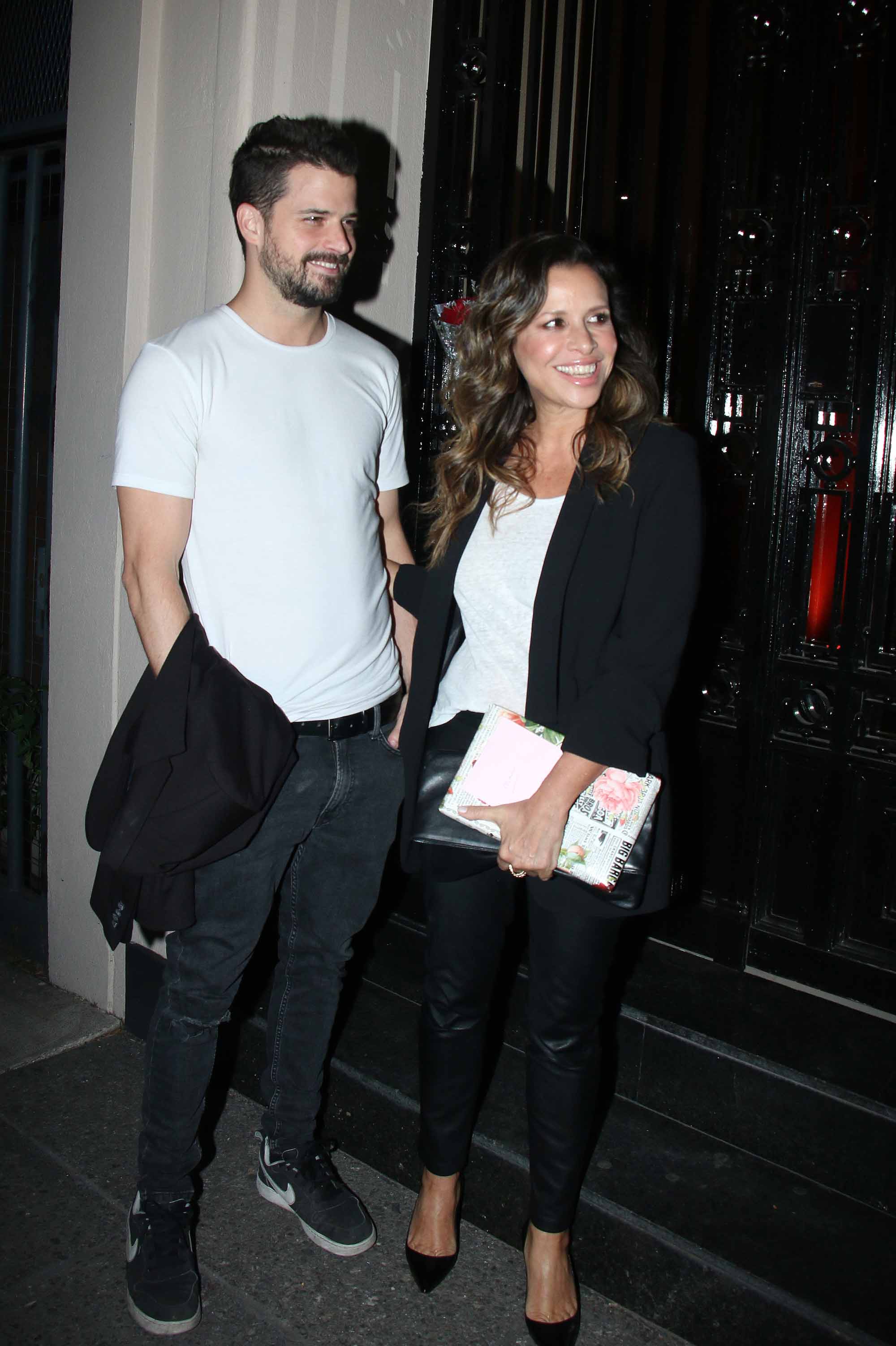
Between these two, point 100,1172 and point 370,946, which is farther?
point 370,946

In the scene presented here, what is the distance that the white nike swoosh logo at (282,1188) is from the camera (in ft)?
8.34

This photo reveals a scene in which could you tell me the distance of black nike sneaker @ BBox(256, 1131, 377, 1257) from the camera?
8.09 feet

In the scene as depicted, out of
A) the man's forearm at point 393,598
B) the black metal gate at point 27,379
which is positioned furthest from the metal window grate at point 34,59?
the man's forearm at point 393,598

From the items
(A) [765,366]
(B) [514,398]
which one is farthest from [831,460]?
(B) [514,398]

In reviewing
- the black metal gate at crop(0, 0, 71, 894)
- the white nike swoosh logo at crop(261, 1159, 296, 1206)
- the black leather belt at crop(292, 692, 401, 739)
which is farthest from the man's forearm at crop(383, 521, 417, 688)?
the black metal gate at crop(0, 0, 71, 894)

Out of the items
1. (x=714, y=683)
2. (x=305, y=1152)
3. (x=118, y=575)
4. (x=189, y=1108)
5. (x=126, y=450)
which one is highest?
(x=126, y=450)

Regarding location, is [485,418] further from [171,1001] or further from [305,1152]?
[305,1152]

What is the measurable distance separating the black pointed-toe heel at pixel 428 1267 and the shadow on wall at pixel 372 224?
7.79 ft

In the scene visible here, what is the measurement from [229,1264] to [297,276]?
7.12ft

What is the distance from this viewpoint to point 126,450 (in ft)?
6.83

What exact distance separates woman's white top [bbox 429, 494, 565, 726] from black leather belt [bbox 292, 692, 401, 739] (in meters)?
0.28

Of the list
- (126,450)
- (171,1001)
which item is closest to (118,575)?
(126,450)

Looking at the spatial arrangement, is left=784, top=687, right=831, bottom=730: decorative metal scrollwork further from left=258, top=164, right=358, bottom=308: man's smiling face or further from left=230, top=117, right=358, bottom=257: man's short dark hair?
left=230, top=117, right=358, bottom=257: man's short dark hair

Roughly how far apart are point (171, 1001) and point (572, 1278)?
3.34 feet
